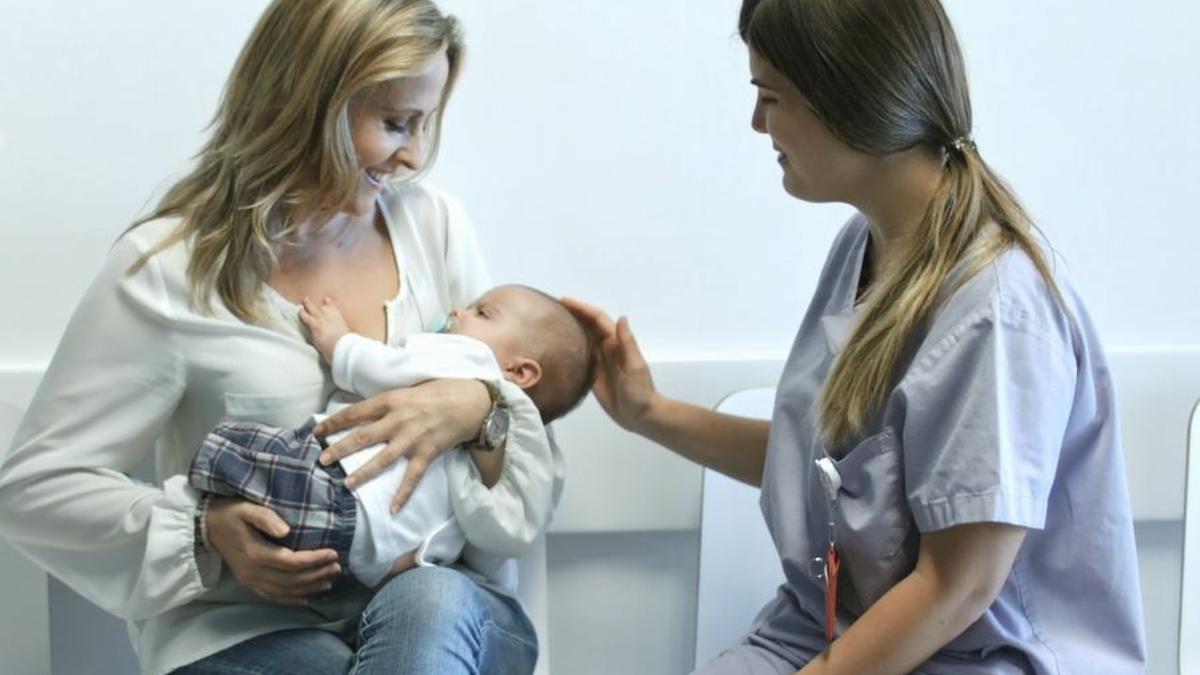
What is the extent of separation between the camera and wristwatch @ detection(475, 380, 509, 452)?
4.94ft

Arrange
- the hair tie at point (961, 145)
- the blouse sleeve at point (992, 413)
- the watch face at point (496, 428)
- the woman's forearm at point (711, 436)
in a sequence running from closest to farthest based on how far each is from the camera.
→ the blouse sleeve at point (992, 413) → the hair tie at point (961, 145) → the watch face at point (496, 428) → the woman's forearm at point (711, 436)


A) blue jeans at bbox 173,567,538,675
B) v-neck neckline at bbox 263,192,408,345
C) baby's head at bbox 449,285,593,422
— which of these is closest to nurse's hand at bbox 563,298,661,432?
baby's head at bbox 449,285,593,422

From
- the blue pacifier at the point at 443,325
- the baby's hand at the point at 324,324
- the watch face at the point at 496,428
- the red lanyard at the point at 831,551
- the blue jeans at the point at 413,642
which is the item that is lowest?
the blue jeans at the point at 413,642

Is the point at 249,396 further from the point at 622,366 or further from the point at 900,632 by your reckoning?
the point at 900,632

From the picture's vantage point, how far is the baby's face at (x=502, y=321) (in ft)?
5.20

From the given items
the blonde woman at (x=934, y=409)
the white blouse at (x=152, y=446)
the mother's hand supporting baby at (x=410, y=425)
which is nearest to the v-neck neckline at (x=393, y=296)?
the white blouse at (x=152, y=446)

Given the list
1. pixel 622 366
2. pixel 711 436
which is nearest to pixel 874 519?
pixel 711 436

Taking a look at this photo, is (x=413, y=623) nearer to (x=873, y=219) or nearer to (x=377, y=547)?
(x=377, y=547)

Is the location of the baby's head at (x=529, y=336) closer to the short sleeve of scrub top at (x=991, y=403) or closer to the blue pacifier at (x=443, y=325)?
the blue pacifier at (x=443, y=325)

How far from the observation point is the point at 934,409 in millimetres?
1331

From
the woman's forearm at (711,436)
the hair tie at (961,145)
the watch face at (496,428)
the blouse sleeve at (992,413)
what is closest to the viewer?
the blouse sleeve at (992,413)

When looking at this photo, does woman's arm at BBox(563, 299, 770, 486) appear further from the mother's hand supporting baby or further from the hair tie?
the hair tie

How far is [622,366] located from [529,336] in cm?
21

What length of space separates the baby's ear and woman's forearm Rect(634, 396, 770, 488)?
22 cm
